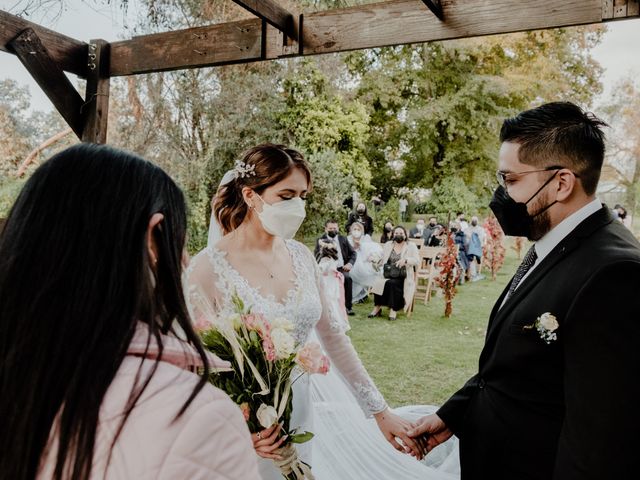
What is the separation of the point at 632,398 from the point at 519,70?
21433 mm

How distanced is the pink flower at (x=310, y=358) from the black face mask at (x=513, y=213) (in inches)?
37.3

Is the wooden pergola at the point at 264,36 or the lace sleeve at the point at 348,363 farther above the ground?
the wooden pergola at the point at 264,36

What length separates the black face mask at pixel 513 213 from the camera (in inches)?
81.6

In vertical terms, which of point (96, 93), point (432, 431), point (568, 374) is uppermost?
point (96, 93)

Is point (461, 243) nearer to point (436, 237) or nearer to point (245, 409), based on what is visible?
point (436, 237)

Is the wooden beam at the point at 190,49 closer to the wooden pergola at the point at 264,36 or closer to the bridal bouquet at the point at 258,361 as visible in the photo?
the wooden pergola at the point at 264,36

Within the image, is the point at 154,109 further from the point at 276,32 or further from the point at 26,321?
the point at 26,321

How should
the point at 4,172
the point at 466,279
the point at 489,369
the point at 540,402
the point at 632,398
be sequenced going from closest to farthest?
the point at 632,398 → the point at 540,402 → the point at 489,369 → the point at 4,172 → the point at 466,279

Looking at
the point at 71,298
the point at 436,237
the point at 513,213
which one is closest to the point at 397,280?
the point at 436,237

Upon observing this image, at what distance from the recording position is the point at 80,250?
0.86 m

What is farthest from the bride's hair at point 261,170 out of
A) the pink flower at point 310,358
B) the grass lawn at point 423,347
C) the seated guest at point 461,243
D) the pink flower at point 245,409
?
the seated guest at point 461,243

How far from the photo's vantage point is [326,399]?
4.07 metres

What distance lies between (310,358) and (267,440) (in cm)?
32

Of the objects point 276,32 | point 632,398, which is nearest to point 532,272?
point 632,398
